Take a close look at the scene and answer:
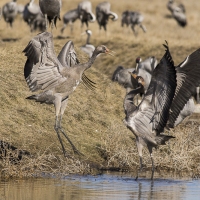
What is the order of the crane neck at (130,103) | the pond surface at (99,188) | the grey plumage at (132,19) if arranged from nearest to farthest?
the pond surface at (99,188) → the crane neck at (130,103) → the grey plumage at (132,19)

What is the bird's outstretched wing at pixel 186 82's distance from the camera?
895 cm

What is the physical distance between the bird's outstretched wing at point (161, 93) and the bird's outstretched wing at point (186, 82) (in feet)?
1.10

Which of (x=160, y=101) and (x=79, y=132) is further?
(x=79, y=132)

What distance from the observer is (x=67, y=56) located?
9.91m

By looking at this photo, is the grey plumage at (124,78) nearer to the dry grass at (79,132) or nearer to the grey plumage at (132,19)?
the dry grass at (79,132)

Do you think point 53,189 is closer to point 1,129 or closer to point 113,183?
point 113,183

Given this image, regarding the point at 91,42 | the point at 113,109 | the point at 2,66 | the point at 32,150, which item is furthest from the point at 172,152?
the point at 91,42

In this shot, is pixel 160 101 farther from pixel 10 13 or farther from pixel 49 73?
pixel 10 13

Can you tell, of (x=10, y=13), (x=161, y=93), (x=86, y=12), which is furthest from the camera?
(x=10, y=13)

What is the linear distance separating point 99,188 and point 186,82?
2.07 m

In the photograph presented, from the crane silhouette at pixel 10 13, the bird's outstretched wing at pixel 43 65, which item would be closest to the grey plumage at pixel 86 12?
the crane silhouette at pixel 10 13

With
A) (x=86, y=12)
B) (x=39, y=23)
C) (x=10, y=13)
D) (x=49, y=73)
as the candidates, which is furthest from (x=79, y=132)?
(x=39, y=23)

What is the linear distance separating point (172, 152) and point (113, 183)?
64.6 inches

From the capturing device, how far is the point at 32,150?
9.32m
